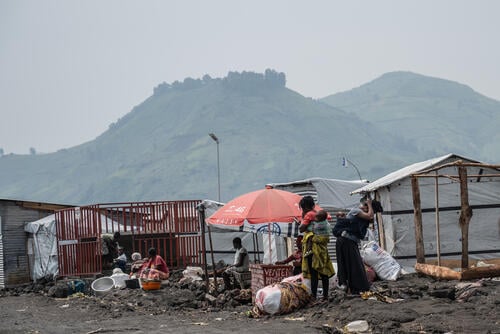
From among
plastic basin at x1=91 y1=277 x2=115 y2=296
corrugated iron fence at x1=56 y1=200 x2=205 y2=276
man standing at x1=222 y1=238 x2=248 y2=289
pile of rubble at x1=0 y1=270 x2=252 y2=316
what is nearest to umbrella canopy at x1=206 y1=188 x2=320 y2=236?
man standing at x1=222 y1=238 x2=248 y2=289

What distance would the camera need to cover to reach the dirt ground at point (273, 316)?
10062mm

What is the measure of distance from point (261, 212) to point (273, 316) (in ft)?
9.19

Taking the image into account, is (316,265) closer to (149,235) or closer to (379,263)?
(379,263)

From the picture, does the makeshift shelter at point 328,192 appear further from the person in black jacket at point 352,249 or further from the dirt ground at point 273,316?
the person in black jacket at point 352,249

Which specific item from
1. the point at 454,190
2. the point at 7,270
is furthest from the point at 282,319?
the point at 7,270

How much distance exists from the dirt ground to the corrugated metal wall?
1364 cm

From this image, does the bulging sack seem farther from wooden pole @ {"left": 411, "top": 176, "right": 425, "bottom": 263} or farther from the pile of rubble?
the pile of rubble

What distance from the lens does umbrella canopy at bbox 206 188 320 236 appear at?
14.6 metres

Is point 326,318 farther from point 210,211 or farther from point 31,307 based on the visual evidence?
point 210,211

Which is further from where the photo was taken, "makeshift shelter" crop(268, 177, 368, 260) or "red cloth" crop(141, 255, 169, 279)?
"makeshift shelter" crop(268, 177, 368, 260)

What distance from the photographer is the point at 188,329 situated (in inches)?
445

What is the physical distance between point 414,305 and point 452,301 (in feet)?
2.41

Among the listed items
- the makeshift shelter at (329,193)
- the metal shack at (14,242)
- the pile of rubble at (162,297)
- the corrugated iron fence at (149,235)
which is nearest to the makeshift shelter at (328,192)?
the makeshift shelter at (329,193)

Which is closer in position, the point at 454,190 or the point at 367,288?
the point at 367,288
